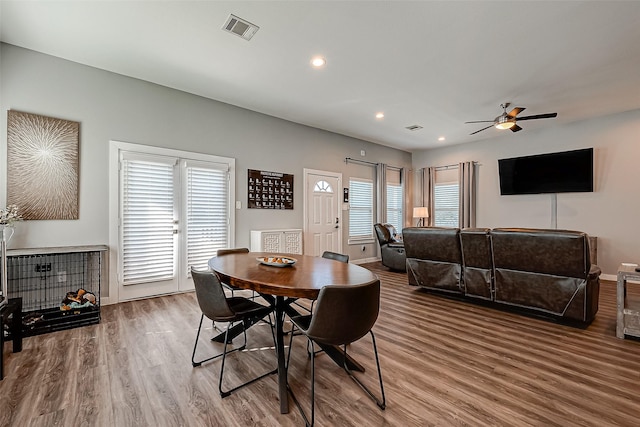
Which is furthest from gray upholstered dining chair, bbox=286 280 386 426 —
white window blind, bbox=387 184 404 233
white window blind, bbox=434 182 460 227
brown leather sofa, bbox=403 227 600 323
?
white window blind, bbox=434 182 460 227

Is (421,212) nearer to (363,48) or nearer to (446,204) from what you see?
(446,204)

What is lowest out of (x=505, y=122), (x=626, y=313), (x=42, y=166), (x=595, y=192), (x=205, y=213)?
(x=626, y=313)

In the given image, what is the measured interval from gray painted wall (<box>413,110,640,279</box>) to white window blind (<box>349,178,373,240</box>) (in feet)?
9.33

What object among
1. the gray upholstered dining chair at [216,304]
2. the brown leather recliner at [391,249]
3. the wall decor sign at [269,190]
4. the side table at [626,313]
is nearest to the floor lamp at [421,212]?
the brown leather recliner at [391,249]

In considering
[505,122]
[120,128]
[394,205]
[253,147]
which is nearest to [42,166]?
[120,128]

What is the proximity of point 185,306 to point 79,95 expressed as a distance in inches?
117

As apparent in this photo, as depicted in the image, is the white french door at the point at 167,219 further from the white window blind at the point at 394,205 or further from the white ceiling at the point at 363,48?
the white window blind at the point at 394,205

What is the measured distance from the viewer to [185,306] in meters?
3.71

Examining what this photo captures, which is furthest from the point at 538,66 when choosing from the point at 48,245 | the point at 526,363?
the point at 48,245

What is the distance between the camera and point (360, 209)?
23.3ft

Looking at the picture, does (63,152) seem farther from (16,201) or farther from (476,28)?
(476,28)

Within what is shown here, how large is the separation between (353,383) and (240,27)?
3329 mm

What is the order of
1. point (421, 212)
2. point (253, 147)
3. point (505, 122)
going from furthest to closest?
point (421, 212)
point (253, 147)
point (505, 122)

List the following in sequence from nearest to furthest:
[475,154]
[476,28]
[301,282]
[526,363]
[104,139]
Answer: [301,282]
[526,363]
[476,28]
[104,139]
[475,154]
